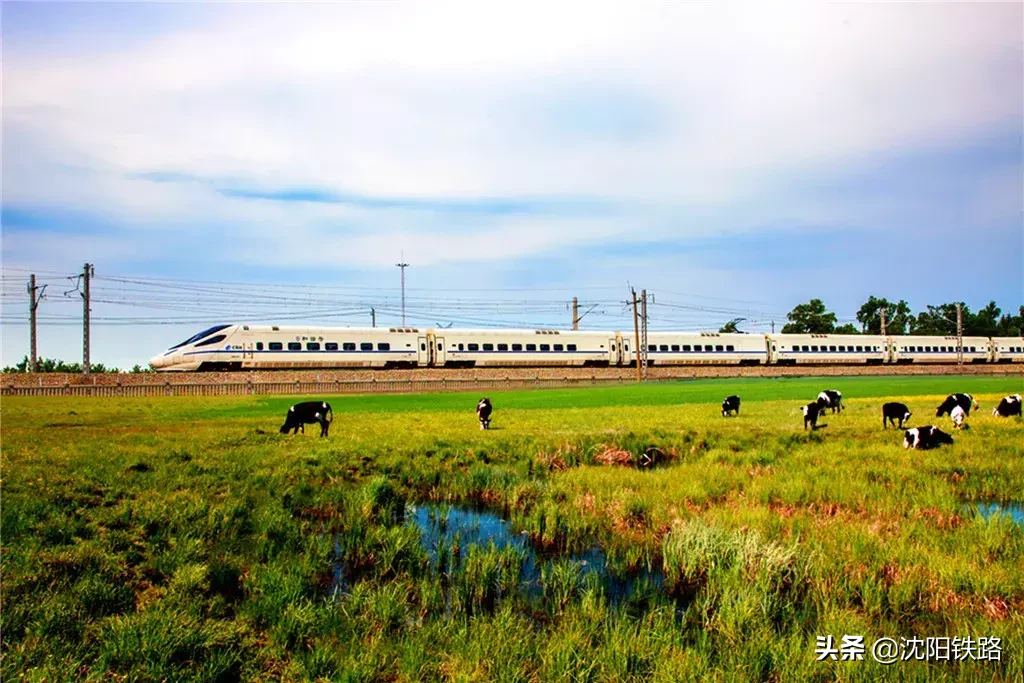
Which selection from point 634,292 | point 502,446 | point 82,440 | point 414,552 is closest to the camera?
point 414,552

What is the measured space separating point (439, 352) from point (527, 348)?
23.6ft

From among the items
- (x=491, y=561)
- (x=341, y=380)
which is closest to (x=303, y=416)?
(x=491, y=561)

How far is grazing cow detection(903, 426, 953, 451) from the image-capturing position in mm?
13688

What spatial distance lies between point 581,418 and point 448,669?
1599cm

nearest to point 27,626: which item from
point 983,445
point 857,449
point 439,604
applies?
point 439,604

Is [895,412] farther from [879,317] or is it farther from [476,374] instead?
[879,317]

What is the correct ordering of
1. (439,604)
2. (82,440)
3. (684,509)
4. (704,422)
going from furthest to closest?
(704,422), (82,440), (684,509), (439,604)

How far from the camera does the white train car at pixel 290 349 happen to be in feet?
127

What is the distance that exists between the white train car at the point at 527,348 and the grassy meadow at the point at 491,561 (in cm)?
3404

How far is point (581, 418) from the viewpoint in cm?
2070

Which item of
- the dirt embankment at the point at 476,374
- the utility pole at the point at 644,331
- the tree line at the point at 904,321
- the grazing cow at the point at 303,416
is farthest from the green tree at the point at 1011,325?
the grazing cow at the point at 303,416

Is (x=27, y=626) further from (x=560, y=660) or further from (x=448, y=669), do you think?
(x=560, y=660)

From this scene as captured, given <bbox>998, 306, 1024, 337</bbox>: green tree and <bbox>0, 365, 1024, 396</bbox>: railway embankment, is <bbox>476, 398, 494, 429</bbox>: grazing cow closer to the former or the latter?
<bbox>0, 365, 1024, 396</bbox>: railway embankment

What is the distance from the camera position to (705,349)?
58.5m
